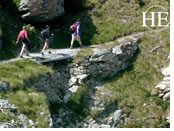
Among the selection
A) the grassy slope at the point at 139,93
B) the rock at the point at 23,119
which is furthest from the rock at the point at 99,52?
the rock at the point at 23,119

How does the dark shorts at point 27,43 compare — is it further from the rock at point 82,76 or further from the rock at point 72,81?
the rock at point 82,76

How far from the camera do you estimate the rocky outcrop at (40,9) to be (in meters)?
38.2

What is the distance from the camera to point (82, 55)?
36688 millimetres

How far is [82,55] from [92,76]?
181 cm

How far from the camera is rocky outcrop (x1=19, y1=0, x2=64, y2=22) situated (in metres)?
38.2

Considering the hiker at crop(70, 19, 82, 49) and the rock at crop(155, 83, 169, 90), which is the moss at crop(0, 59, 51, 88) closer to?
the hiker at crop(70, 19, 82, 49)

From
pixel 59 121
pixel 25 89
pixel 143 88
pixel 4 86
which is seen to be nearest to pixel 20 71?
pixel 25 89

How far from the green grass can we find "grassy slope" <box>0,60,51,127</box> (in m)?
6.11

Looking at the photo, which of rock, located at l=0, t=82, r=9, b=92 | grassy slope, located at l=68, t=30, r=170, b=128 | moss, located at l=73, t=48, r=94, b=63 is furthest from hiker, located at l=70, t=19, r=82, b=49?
rock, located at l=0, t=82, r=9, b=92

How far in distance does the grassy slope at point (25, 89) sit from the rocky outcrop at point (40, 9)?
6076 millimetres

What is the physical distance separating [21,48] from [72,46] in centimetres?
441

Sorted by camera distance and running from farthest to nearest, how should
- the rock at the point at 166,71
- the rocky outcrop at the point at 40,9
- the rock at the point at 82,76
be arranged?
the rocky outcrop at the point at 40,9 → the rock at the point at 166,71 → the rock at the point at 82,76

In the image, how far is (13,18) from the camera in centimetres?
3906

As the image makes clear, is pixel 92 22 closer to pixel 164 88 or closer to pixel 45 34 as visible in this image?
pixel 45 34
